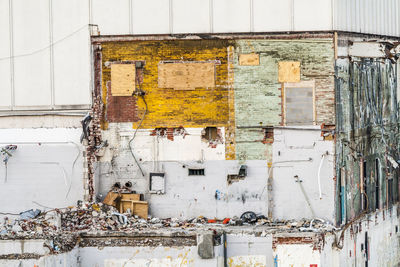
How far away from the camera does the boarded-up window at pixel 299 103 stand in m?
22.2

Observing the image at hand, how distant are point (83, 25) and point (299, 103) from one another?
→ 21.7 feet

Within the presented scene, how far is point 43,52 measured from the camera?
2283 centimetres

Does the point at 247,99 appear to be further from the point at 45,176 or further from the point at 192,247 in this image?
the point at 45,176

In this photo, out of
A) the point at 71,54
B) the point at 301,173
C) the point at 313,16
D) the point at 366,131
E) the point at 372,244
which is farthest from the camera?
the point at 372,244

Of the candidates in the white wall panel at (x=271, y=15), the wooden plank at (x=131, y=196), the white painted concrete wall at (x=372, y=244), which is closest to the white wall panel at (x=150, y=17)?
the white wall panel at (x=271, y=15)

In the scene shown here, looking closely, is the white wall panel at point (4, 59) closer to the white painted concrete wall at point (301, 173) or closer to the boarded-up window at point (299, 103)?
the white painted concrete wall at point (301, 173)

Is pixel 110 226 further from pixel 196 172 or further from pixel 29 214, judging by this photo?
pixel 196 172

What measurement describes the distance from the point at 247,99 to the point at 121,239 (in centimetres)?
540

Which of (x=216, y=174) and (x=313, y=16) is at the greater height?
(x=313, y=16)

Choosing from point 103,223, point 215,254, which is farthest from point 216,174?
point 103,223

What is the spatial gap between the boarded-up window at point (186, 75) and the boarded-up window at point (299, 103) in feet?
7.24

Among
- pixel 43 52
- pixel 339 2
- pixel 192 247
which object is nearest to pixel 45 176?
pixel 43 52

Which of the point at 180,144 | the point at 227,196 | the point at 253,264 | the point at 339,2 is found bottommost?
the point at 253,264

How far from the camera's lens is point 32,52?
75.1 feet
